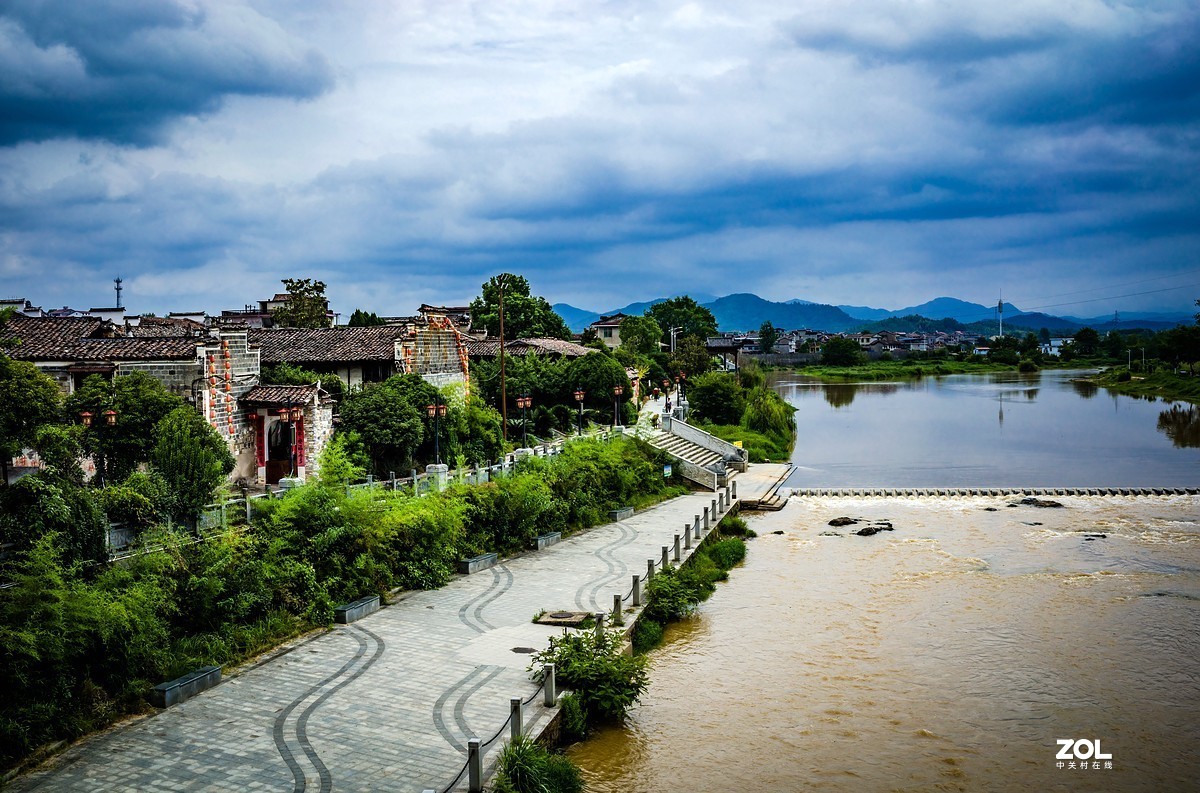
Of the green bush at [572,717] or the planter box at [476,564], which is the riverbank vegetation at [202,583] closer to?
the planter box at [476,564]

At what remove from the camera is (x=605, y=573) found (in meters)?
19.6

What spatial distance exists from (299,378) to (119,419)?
686 centimetres

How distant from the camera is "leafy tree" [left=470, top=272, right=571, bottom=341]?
5662 cm

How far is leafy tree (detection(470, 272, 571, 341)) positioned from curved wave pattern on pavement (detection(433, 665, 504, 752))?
4239cm

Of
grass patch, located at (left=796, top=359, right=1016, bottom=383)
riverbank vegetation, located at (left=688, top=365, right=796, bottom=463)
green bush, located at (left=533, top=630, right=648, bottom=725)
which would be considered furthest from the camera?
grass patch, located at (left=796, top=359, right=1016, bottom=383)

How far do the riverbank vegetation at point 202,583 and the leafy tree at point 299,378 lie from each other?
23.4ft

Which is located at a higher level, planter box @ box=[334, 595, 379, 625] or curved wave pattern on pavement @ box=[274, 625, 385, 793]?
planter box @ box=[334, 595, 379, 625]

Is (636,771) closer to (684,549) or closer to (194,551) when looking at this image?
(194,551)

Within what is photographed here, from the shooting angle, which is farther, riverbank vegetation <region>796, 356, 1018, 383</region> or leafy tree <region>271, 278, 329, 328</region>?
riverbank vegetation <region>796, 356, 1018, 383</region>

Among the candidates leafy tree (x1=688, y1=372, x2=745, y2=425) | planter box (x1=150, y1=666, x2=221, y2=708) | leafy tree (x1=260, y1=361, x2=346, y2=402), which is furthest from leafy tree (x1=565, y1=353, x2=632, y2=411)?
planter box (x1=150, y1=666, x2=221, y2=708)

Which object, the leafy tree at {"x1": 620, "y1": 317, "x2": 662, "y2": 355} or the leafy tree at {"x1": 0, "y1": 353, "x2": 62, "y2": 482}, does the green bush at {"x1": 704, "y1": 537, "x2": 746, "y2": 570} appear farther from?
the leafy tree at {"x1": 620, "y1": 317, "x2": 662, "y2": 355}

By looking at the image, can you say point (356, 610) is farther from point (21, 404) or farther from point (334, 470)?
point (21, 404)

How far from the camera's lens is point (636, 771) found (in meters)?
11.7

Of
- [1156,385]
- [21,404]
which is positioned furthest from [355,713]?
[1156,385]
